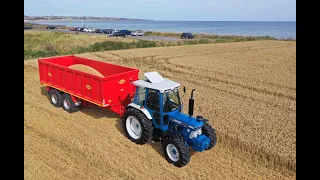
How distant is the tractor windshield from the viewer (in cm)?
767

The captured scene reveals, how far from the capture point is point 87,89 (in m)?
9.92

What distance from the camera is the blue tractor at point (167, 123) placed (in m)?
7.24

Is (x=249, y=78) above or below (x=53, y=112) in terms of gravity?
above

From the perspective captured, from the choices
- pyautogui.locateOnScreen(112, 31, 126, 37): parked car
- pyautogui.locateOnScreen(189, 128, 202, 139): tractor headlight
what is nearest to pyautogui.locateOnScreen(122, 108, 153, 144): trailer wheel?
pyautogui.locateOnScreen(189, 128, 202, 139): tractor headlight

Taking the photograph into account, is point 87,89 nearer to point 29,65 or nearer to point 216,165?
point 216,165

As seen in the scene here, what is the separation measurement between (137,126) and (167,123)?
1.17 meters

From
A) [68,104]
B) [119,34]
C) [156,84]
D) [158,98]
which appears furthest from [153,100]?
[119,34]

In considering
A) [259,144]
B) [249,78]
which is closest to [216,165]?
[259,144]

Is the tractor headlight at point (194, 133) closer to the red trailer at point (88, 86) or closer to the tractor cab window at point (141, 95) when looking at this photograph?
the tractor cab window at point (141, 95)

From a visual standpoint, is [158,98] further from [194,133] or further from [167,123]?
[194,133]

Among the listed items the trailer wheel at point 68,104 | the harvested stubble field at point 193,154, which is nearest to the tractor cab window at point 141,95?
the harvested stubble field at point 193,154

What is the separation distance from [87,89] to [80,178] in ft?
13.1

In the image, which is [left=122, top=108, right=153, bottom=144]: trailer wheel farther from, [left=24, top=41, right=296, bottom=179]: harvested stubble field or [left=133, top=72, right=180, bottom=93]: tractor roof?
[left=133, top=72, right=180, bottom=93]: tractor roof
